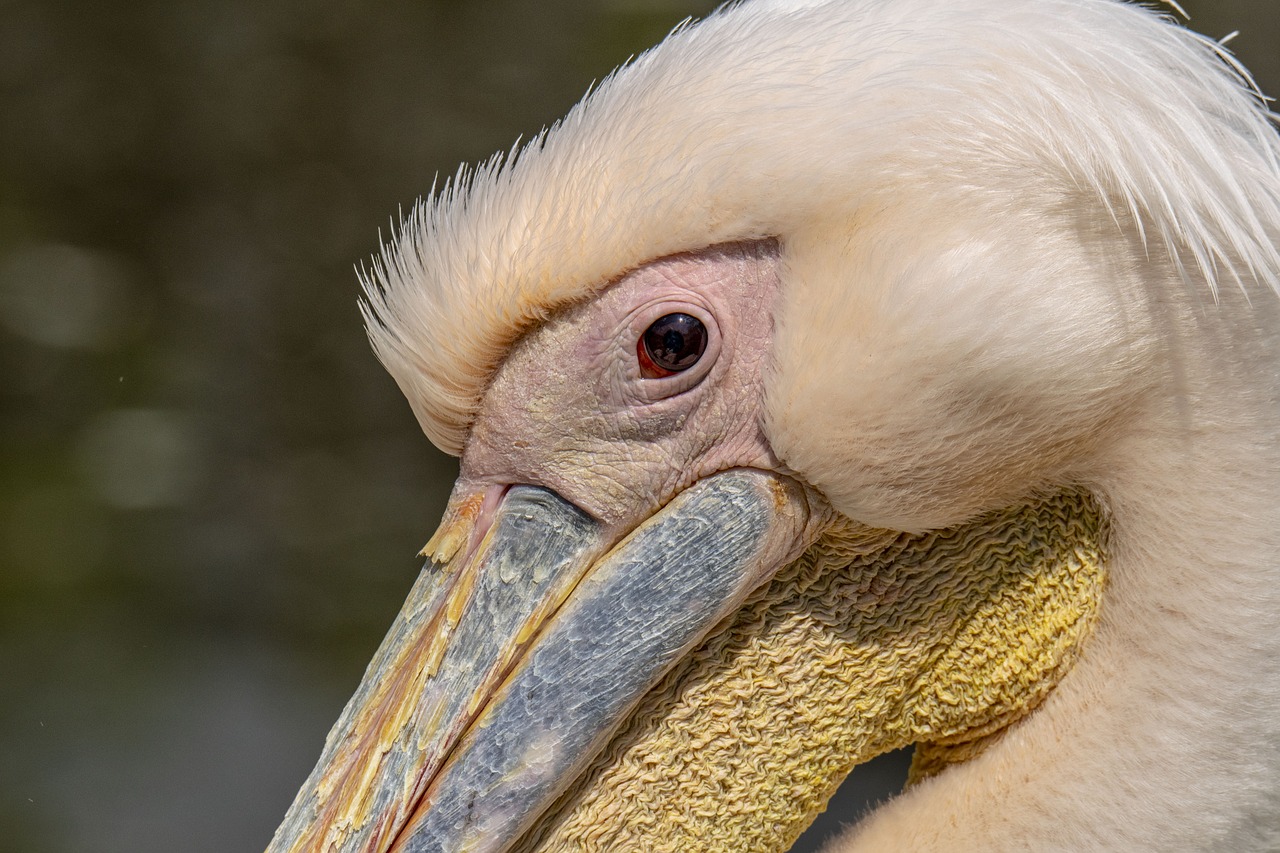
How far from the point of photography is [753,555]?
148cm

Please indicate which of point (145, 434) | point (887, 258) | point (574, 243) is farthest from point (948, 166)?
point (145, 434)

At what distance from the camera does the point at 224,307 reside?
5895 mm

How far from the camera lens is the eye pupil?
1441 millimetres

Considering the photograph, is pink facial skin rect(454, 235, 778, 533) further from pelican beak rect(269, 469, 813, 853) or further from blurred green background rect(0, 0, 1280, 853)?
blurred green background rect(0, 0, 1280, 853)

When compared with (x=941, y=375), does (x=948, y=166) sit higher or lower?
higher

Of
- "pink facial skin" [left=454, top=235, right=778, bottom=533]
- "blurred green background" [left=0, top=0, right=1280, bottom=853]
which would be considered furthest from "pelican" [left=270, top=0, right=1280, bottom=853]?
"blurred green background" [left=0, top=0, right=1280, bottom=853]

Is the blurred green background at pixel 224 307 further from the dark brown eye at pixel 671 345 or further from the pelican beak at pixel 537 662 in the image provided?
the dark brown eye at pixel 671 345

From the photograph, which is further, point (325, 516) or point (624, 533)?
point (325, 516)

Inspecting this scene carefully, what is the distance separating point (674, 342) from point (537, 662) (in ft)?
1.34

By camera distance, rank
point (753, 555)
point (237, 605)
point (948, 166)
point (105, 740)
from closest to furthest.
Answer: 1. point (948, 166)
2. point (753, 555)
3. point (105, 740)
4. point (237, 605)

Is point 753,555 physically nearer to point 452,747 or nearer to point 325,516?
point 452,747

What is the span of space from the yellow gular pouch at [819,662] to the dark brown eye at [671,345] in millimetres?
284

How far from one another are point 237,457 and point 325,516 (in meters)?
0.52

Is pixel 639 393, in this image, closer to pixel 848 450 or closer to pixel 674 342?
pixel 674 342
